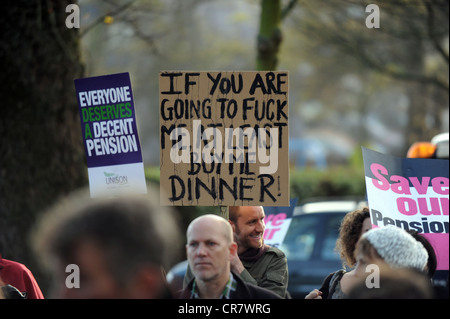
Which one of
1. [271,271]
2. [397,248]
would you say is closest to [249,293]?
[397,248]

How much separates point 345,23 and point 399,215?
9.80 meters

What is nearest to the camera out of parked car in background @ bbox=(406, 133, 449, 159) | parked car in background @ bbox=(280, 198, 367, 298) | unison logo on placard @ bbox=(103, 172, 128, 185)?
unison logo on placard @ bbox=(103, 172, 128, 185)

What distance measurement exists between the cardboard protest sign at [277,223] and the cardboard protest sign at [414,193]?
1037 mm

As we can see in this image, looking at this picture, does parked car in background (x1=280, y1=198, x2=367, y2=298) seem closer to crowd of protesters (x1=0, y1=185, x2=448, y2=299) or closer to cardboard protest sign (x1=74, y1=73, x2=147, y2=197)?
cardboard protest sign (x1=74, y1=73, x2=147, y2=197)

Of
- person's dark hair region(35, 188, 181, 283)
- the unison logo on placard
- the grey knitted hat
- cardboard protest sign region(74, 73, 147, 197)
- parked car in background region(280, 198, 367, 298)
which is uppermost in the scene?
cardboard protest sign region(74, 73, 147, 197)

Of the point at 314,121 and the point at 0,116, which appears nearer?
the point at 0,116

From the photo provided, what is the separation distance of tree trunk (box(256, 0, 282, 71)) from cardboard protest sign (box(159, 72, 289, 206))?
2859mm

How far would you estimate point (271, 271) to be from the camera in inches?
174

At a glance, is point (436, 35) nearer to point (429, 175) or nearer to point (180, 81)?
point (429, 175)

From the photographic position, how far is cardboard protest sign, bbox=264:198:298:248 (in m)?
5.35

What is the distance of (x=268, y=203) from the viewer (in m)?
4.26

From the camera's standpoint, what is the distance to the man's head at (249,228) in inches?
175

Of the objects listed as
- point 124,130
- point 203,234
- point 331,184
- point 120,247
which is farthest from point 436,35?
point 120,247

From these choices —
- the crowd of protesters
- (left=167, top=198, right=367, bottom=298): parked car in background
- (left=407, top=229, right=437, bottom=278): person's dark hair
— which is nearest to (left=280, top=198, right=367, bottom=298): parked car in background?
(left=167, top=198, right=367, bottom=298): parked car in background
